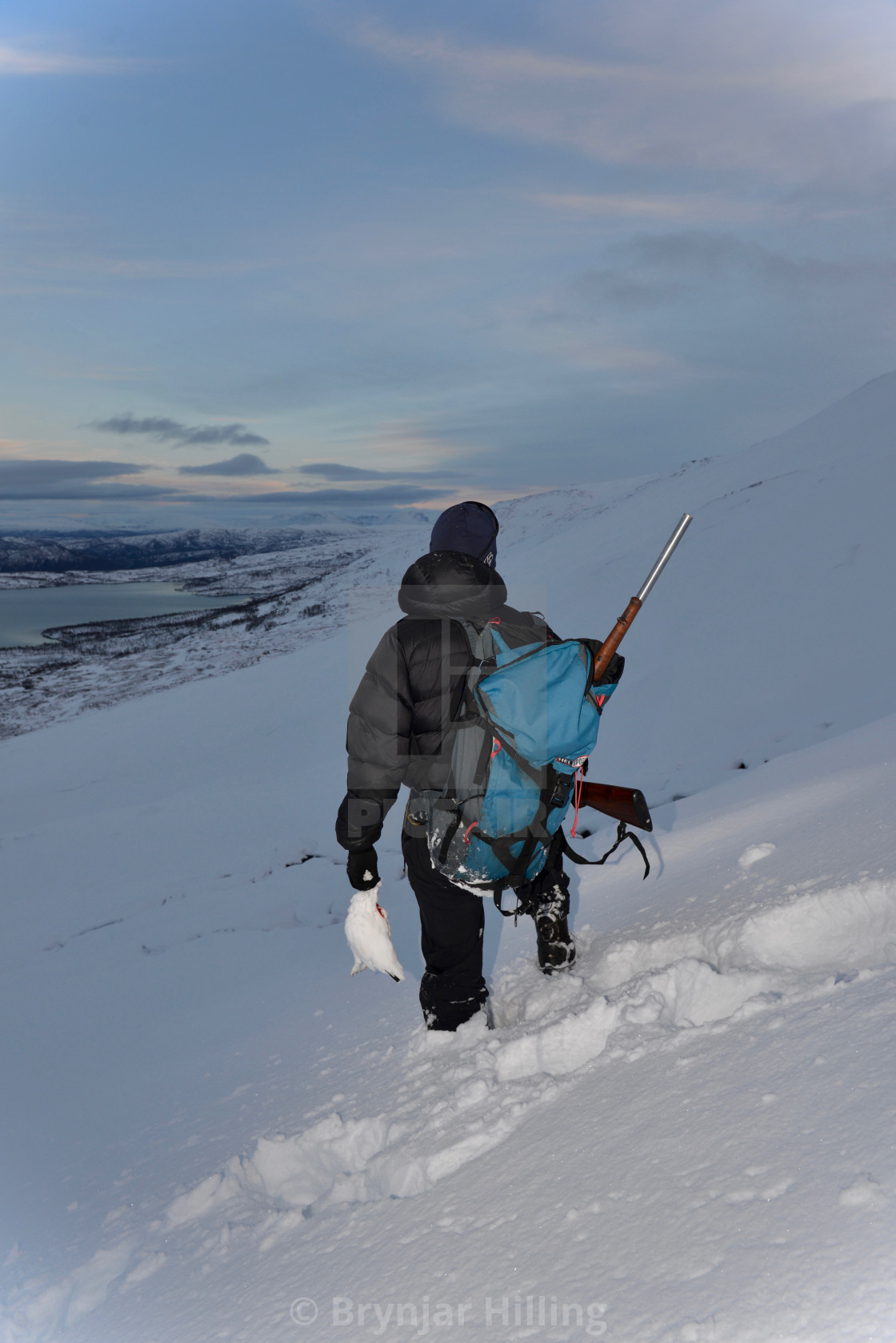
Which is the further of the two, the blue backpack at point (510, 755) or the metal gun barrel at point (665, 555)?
the metal gun barrel at point (665, 555)

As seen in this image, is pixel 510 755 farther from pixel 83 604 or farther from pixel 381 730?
pixel 83 604

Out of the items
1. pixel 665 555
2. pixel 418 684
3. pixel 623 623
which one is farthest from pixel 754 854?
pixel 418 684

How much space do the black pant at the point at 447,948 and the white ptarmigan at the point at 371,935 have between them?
0.55ft

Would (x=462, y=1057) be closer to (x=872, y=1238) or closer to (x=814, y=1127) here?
(x=814, y=1127)

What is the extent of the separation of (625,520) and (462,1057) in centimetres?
2435

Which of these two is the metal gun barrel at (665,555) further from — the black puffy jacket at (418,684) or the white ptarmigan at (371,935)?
the white ptarmigan at (371,935)

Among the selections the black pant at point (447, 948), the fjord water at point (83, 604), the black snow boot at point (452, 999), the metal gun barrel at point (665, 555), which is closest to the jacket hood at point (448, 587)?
the metal gun barrel at point (665, 555)

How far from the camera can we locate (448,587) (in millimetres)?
2740

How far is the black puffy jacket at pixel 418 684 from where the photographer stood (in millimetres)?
2734

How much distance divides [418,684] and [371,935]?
3.46 feet

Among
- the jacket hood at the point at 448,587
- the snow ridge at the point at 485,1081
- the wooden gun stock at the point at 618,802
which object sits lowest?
the snow ridge at the point at 485,1081

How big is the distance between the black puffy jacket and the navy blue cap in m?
0.11

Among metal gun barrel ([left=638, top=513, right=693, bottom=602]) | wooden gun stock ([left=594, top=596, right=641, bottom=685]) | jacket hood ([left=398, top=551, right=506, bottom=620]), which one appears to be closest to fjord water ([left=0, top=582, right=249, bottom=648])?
jacket hood ([left=398, top=551, right=506, bottom=620])

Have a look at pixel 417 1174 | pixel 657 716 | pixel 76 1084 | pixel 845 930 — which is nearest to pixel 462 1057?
pixel 417 1174
